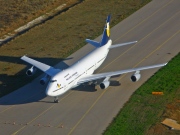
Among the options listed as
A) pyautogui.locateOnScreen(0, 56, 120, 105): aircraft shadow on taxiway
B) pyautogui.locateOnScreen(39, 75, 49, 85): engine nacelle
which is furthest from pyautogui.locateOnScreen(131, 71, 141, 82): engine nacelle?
pyautogui.locateOnScreen(39, 75, 49, 85): engine nacelle

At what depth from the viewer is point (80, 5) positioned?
361 feet

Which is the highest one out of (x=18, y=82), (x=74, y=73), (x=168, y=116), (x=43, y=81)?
(x=74, y=73)

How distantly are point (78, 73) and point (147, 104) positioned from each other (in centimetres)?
976

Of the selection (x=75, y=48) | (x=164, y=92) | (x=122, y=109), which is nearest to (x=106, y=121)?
(x=122, y=109)

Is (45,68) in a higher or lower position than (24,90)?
higher

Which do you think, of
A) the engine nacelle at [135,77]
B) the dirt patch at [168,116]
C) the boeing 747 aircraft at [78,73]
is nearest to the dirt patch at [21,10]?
the boeing 747 aircraft at [78,73]

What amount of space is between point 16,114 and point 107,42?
19.4 m

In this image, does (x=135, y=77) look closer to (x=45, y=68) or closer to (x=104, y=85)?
(x=104, y=85)

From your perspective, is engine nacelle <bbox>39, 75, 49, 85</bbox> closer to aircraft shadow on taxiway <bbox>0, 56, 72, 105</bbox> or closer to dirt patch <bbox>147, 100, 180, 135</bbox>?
aircraft shadow on taxiway <bbox>0, 56, 72, 105</bbox>

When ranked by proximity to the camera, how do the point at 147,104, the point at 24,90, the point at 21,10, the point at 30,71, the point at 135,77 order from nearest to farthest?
1. the point at 147,104
2. the point at 135,77
3. the point at 24,90
4. the point at 30,71
5. the point at 21,10

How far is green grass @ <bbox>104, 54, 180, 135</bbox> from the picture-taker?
6159cm

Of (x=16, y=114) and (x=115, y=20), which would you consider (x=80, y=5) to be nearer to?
(x=115, y=20)

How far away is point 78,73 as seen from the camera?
2741 inches

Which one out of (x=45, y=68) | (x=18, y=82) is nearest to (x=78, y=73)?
(x=45, y=68)
